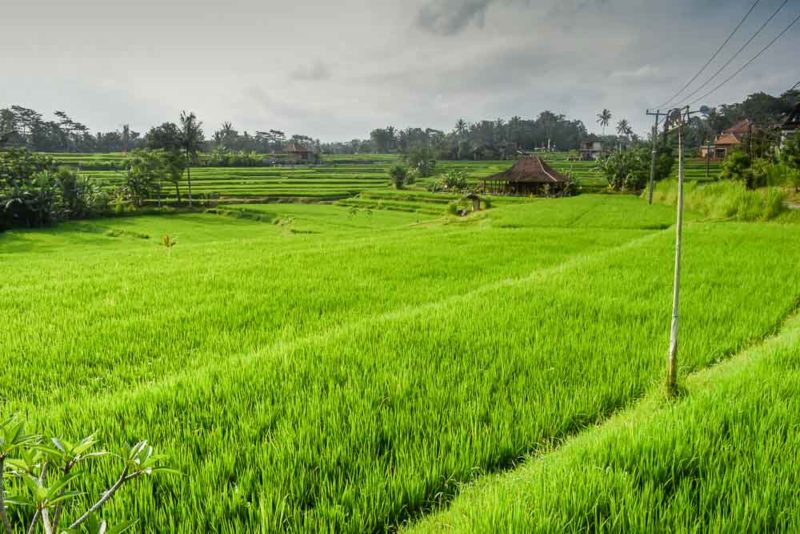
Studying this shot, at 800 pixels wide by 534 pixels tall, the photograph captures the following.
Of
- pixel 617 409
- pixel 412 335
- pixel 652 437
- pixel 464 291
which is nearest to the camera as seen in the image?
pixel 652 437

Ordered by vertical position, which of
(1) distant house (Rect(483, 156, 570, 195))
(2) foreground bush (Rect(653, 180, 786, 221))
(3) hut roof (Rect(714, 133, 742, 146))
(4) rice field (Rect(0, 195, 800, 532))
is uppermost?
(3) hut roof (Rect(714, 133, 742, 146))

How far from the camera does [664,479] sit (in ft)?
7.14

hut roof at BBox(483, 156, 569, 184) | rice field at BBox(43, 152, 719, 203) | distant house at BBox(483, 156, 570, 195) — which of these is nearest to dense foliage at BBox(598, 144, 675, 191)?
rice field at BBox(43, 152, 719, 203)

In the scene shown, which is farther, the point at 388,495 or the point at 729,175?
the point at 729,175

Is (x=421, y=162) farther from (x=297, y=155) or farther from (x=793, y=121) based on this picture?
(x=793, y=121)

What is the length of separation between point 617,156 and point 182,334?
161 ft

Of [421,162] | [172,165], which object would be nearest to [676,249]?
[172,165]

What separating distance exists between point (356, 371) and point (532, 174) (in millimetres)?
46764

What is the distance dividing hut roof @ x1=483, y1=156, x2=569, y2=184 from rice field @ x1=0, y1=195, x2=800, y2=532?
38433 mm

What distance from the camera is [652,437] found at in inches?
95.3

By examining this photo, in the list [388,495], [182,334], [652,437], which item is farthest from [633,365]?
[182,334]

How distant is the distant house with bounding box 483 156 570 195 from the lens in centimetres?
4556

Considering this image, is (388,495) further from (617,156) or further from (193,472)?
(617,156)

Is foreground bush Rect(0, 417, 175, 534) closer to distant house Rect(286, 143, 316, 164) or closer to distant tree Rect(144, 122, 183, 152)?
distant tree Rect(144, 122, 183, 152)
